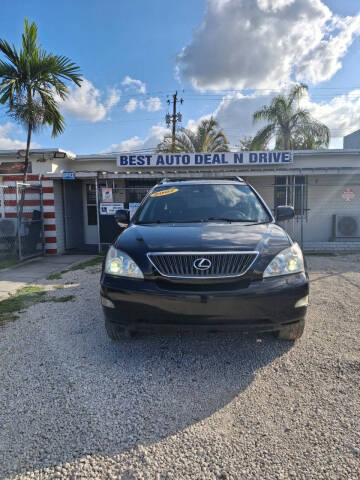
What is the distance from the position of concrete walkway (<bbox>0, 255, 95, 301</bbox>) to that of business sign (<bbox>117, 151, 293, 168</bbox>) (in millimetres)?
3471

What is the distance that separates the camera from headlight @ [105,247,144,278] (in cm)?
267

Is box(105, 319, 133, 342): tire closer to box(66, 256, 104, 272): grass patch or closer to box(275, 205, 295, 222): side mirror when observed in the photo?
box(275, 205, 295, 222): side mirror

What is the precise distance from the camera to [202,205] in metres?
3.93

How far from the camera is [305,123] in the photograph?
17109 millimetres

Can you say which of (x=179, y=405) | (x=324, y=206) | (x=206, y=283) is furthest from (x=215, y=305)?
(x=324, y=206)

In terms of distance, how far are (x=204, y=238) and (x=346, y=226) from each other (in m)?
9.46

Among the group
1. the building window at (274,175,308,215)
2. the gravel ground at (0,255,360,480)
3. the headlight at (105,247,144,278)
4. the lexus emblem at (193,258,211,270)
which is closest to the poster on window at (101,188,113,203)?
the building window at (274,175,308,215)

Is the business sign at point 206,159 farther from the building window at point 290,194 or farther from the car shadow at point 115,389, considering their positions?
the car shadow at point 115,389

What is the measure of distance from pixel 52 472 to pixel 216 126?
18262 mm

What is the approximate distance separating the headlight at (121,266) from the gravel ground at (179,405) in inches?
32.7

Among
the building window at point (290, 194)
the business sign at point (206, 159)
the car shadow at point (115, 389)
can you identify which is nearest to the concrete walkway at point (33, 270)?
the car shadow at point (115, 389)

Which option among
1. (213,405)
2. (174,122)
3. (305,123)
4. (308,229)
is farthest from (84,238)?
(174,122)

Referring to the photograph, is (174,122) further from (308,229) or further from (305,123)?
(308,229)

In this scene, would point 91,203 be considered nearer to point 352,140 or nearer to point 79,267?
point 79,267
